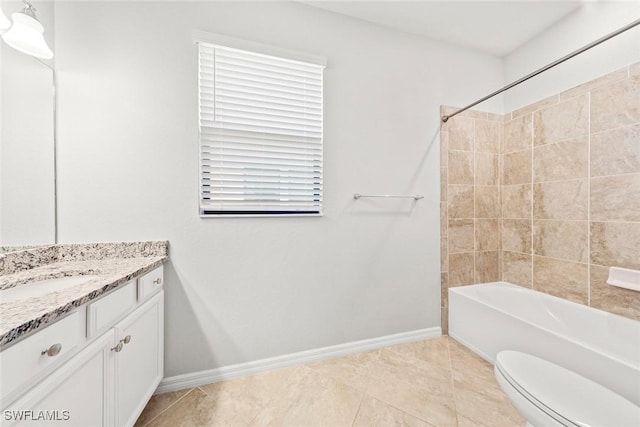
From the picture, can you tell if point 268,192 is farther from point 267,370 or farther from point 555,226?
point 555,226

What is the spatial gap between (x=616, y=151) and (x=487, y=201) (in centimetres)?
85

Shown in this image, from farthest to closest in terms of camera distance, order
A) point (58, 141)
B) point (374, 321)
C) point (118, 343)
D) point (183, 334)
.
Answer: point (374, 321)
point (183, 334)
point (58, 141)
point (118, 343)

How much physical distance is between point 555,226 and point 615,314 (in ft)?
2.16

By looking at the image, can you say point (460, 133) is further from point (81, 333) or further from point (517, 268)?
point (81, 333)

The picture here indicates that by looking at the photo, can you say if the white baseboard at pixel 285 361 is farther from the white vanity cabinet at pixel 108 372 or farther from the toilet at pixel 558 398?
the toilet at pixel 558 398

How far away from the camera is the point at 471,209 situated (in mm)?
2283

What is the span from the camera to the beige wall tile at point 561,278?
1839 millimetres

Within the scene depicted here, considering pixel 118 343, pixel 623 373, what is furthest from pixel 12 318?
pixel 623 373

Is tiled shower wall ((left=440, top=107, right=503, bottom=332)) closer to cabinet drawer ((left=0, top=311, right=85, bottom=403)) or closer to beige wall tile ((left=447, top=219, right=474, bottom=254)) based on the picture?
beige wall tile ((left=447, top=219, right=474, bottom=254))

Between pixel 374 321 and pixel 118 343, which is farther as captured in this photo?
pixel 374 321

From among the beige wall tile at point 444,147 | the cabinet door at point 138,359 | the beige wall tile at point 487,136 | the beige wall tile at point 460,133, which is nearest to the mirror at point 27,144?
the cabinet door at point 138,359

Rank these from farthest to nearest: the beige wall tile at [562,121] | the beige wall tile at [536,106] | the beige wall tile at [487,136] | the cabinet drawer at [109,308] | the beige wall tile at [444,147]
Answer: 1. the beige wall tile at [487,136]
2. the beige wall tile at [444,147]
3. the beige wall tile at [536,106]
4. the beige wall tile at [562,121]
5. the cabinet drawer at [109,308]

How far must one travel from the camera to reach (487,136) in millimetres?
2340

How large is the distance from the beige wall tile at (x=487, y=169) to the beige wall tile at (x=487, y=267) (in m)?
0.67
